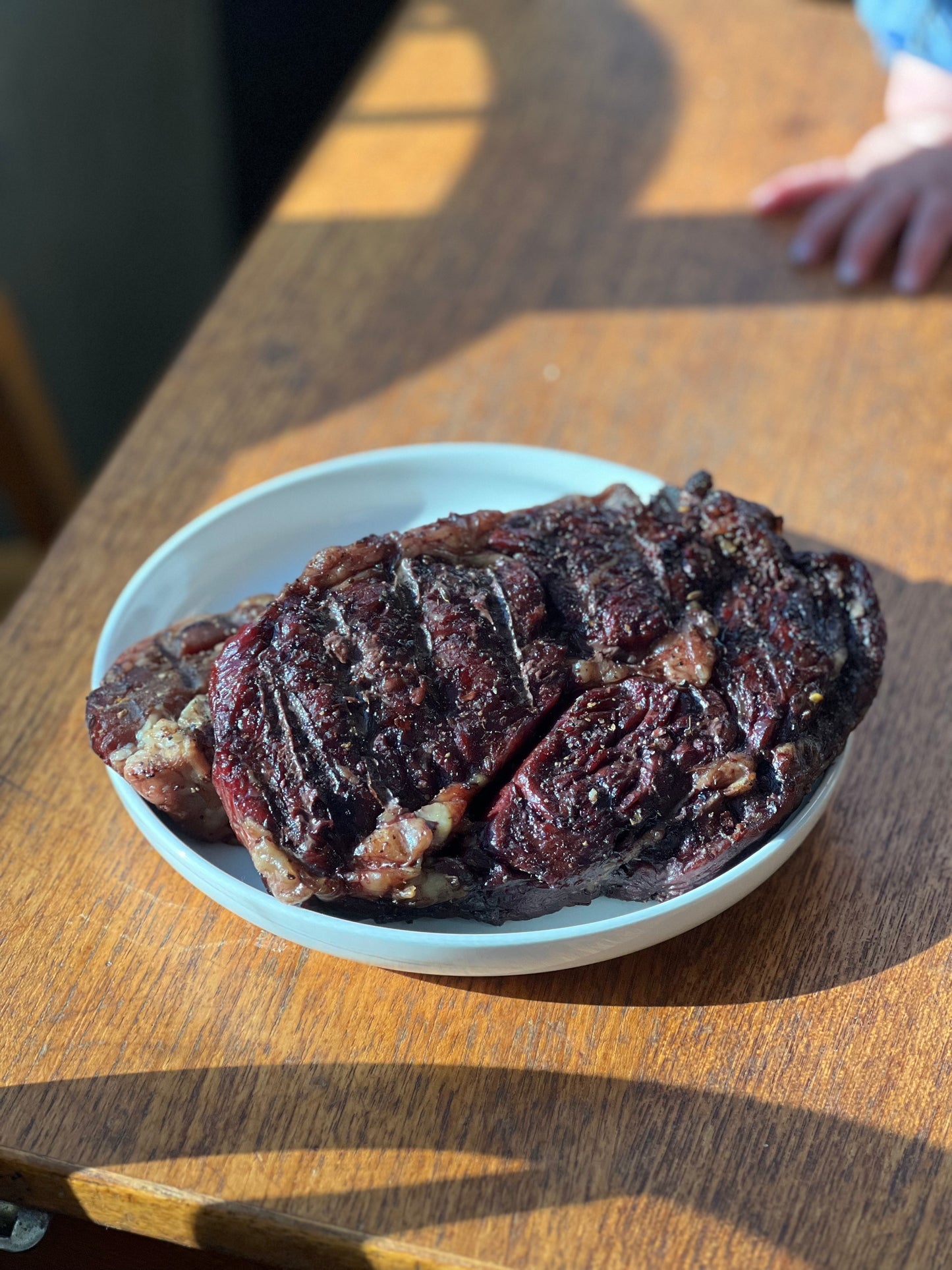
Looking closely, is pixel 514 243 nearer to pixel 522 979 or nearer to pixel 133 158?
pixel 522 979

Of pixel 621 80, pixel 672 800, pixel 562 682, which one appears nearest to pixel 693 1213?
pixel 672 800

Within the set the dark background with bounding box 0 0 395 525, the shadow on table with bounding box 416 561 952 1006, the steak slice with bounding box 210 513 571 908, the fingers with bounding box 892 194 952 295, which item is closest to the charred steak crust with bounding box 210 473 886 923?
the steak slice with bounding box 210 513 571 908

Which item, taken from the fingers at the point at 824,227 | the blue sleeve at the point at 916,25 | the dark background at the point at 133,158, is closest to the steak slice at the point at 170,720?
Answer: the fingers at the point at 824,227

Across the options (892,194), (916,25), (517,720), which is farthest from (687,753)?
(916,25)

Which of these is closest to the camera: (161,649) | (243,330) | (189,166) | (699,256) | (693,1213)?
(693,1213)

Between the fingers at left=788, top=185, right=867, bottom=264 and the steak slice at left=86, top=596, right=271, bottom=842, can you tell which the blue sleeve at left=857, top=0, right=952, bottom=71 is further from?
the steak slice at left=86, top=596, right=271, bottom=842

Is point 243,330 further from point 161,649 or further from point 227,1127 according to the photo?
point 227,1127

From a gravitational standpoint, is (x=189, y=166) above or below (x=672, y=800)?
below
